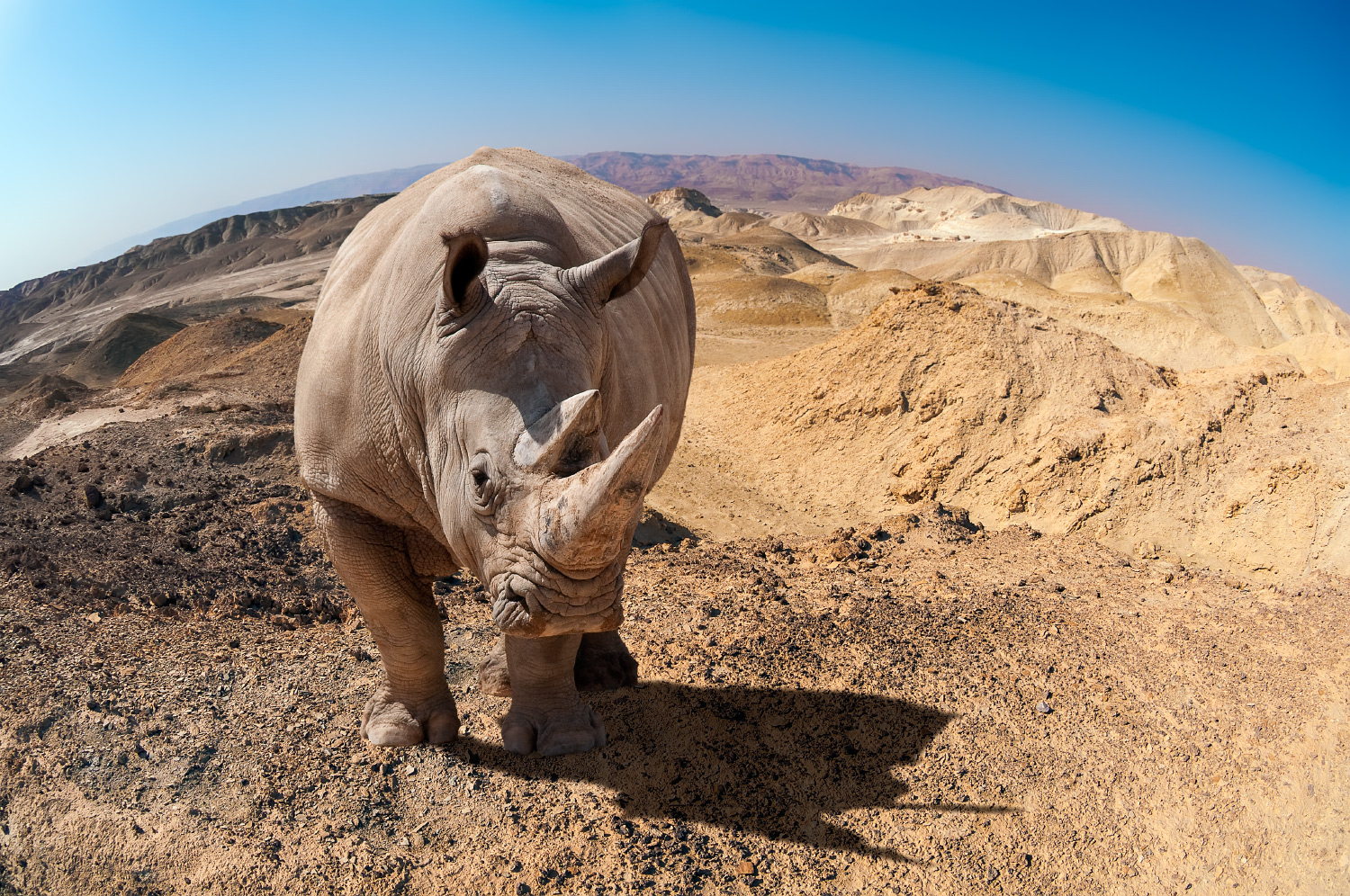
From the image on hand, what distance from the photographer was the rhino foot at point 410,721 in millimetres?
4492

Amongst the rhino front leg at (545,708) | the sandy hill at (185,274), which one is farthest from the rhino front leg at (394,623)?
the sandy hill at (185,274)

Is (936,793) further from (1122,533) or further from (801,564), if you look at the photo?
(1122,533)

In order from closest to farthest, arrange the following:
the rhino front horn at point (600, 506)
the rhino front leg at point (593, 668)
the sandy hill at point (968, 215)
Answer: the rhino front horn at point (600, 506) → the rhino front leg at point (593, 668) → the sandy hill at point (968, 215)

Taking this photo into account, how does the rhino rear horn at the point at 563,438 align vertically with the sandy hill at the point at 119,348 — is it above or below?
below

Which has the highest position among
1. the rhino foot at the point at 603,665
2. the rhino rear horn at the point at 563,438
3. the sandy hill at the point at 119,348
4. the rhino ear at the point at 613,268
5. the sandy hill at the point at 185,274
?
the sandy hill at the point at 185,274

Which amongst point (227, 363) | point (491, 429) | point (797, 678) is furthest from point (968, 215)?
point (491, 429)

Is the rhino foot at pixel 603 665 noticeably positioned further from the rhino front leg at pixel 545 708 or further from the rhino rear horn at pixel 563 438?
the rhino rear horn at pixel 563 438

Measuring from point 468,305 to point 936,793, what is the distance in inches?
136

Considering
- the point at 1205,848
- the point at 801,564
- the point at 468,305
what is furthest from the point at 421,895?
the point at 801,564

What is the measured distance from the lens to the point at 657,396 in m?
4.68

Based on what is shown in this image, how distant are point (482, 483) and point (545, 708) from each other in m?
Result: 2.04

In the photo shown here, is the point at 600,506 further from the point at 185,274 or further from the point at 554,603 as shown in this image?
the point at 185,274

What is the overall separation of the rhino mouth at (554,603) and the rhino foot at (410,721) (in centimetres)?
196

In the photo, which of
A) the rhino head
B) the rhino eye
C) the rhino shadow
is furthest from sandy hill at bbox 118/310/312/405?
the rhino eye
